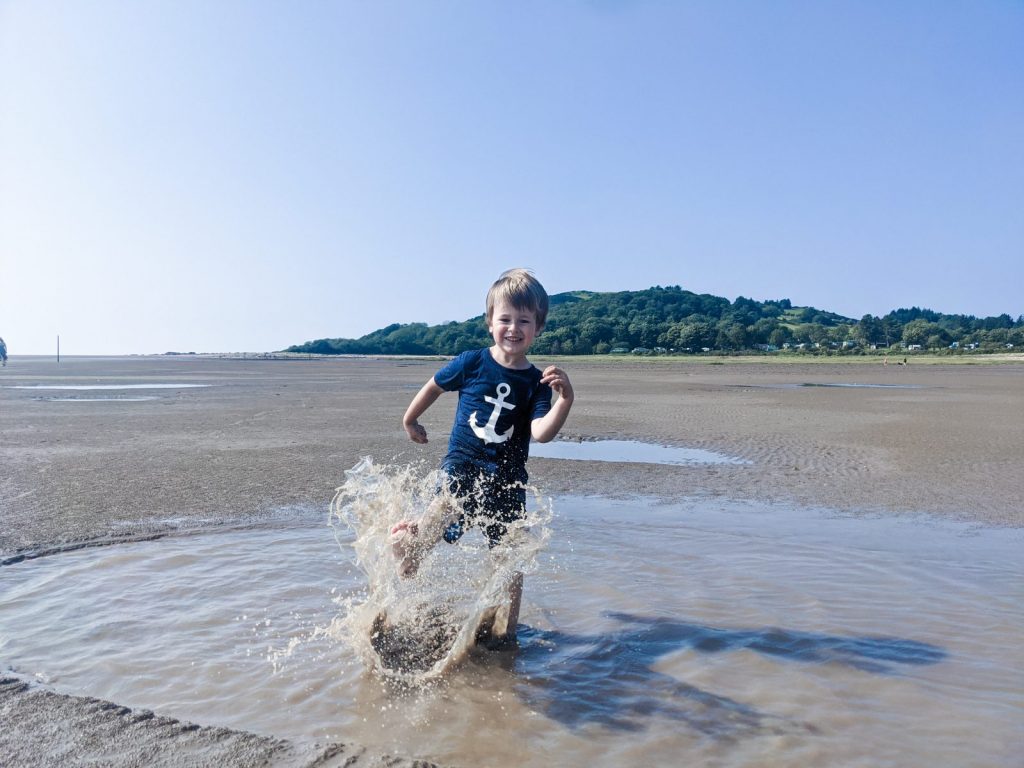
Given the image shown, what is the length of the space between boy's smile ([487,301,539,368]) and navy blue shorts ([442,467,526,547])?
0.64 m

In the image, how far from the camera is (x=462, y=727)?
11.3ft

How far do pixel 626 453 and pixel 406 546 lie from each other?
8.43 meters

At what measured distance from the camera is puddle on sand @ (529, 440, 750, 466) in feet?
38.0

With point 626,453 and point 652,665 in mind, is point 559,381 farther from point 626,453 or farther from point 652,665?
point 626,453

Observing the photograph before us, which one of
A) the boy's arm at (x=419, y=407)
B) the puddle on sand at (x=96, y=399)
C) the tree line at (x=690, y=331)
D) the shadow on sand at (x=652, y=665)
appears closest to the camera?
the shadow on sand at (x=652, y=665)

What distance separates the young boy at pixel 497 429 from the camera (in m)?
4.24

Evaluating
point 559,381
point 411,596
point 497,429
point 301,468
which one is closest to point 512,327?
point 559,381

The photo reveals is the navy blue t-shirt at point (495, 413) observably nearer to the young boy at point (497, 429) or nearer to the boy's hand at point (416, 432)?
the young boy at point (497, 429)

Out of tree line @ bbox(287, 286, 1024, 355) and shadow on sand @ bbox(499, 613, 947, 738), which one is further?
tree line @ bbox(287, 286, 1024, 355)

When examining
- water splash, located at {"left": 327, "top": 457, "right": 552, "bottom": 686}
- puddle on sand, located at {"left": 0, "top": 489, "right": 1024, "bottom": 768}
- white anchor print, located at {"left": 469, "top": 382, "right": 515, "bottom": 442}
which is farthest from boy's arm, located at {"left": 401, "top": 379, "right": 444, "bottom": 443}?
puddle on sand, located at {"left": 0, "top": 489, "right": 1024, "bottom": 768}

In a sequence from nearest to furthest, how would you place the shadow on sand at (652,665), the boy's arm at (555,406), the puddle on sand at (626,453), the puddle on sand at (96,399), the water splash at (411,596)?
the shadow on sand at (652,665) < the boy's arm at (555,406) < the water splash at (411,596) < the puddle on sand at (626,453) < the puddle on sand at (96,399)

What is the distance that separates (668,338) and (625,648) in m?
109

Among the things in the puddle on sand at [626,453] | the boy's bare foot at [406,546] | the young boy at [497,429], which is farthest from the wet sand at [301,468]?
the young boy at [497,429]

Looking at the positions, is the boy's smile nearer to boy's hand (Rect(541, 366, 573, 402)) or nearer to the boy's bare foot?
boy's hand (Rect(541, 366, 573, 402))
